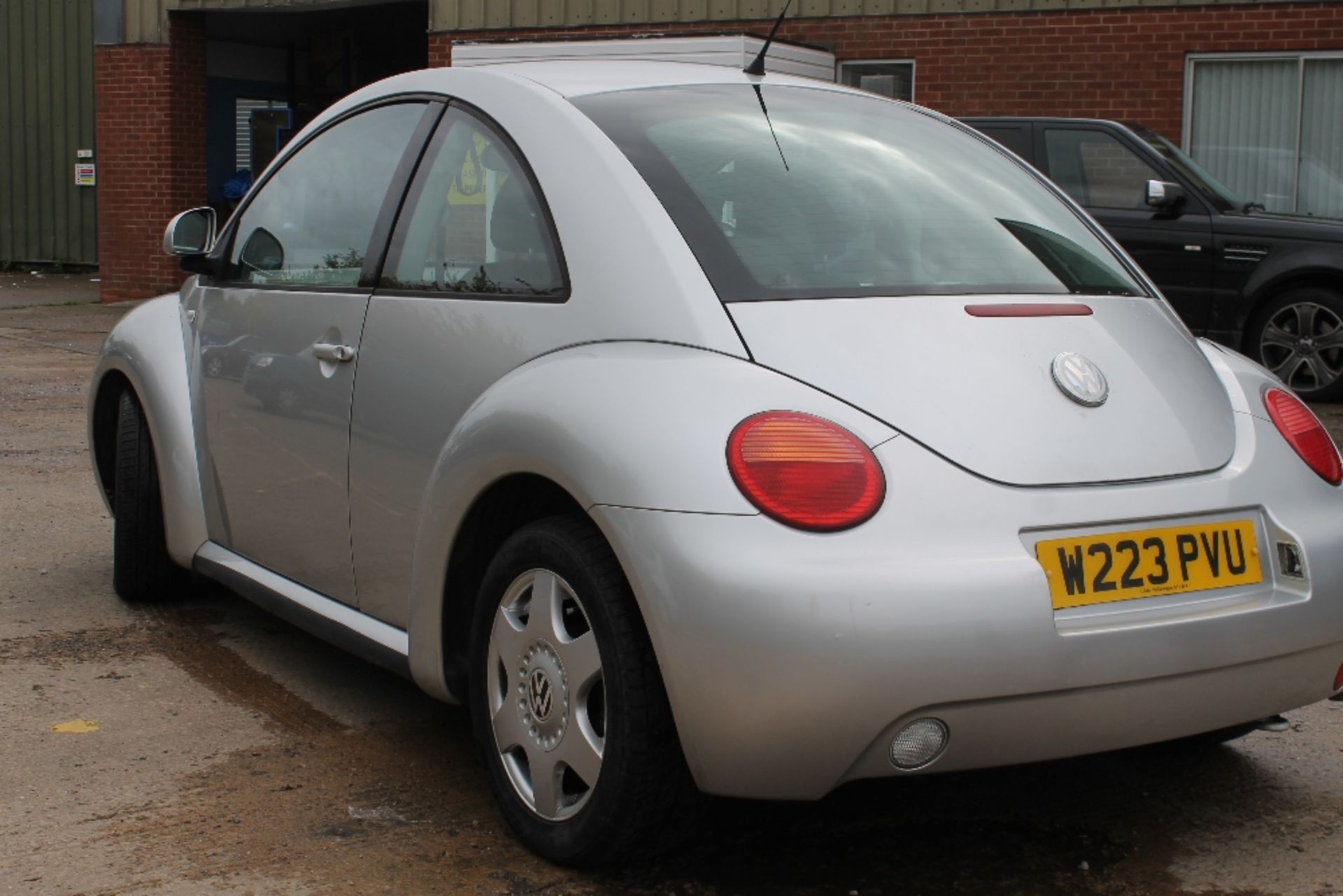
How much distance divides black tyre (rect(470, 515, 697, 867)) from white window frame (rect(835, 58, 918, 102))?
12.3m

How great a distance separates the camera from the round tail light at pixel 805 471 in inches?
111

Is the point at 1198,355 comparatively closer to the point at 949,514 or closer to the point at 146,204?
the point at 949,514

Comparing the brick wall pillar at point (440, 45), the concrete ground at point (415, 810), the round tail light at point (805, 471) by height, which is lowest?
the concrete ground at point (415, 810)

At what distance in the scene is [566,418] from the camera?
3117mm

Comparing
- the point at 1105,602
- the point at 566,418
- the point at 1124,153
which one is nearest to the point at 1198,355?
the point at 1105,602

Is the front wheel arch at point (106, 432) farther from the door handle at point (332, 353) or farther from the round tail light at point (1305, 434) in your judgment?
the round tail light at point (1305, 434)

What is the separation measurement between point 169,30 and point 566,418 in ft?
55.7

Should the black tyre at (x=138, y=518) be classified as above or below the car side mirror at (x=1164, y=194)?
below

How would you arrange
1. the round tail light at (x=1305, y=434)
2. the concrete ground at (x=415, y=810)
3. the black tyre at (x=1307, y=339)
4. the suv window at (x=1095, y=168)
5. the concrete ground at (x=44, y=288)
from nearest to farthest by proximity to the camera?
the concrete ground at (x=415, y=810) < the round tail light at (x=1305, y=434) < the black tyre at (x=1307, y=339) < the suv window at (x=1095, y=168) < the concrete ground at (x=44, y=288)

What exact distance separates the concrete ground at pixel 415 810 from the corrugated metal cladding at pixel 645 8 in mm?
11031

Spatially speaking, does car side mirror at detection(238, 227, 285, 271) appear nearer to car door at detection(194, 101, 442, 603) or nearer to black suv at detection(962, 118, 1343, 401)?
car door at detection(194, 101, 442, 603)

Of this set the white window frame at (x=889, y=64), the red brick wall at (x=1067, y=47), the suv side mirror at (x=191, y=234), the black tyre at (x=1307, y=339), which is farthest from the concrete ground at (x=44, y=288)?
the suv side mirror at (x=191, y=234)

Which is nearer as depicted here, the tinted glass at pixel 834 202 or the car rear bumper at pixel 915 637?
the car rear bumper at pixel 915 637

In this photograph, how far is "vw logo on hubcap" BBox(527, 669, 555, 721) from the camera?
126 inches
